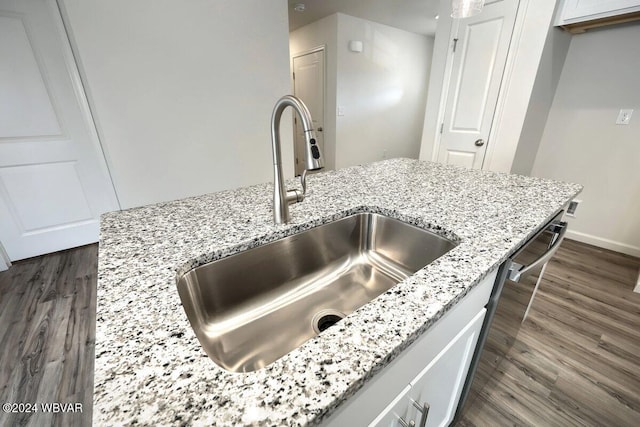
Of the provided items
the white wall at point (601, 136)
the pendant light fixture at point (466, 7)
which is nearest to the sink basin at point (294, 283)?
the pendant light fixture at point (466, 7)

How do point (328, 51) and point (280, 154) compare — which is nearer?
point (280, 154)

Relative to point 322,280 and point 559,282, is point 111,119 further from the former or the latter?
point 559,282

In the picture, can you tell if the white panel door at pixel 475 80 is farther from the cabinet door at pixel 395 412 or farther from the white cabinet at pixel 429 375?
the cabinet door at pixel 395 412

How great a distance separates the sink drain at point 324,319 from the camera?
76 centimetres

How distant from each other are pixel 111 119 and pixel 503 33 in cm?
315

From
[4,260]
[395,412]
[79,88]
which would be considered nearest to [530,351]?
[395,412]

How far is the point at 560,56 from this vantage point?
7.32 ft

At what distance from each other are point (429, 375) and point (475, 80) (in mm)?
2642

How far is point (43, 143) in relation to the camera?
2.11m

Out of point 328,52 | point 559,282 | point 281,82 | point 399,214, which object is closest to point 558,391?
point 559,282

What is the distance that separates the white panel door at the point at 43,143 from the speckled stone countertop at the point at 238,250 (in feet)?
6.54

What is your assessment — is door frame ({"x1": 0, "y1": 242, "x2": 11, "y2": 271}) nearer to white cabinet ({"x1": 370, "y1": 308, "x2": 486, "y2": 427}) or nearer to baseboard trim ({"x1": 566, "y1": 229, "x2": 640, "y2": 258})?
→ white cabinet ({"x1": 370, "y1": 308, "x2": 486, "y2": 427})

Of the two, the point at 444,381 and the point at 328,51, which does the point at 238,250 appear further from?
the point at 328,51

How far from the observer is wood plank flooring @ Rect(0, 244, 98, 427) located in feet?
3.93
